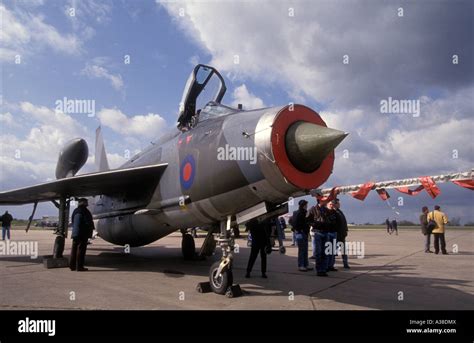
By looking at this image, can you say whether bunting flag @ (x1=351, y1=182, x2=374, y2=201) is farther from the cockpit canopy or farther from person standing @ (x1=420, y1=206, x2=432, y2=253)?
person standing @ (x1=420, y1=206, x2=432, y2=253)

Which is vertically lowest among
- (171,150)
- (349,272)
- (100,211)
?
(349,272)

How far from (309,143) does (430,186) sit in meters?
4.47

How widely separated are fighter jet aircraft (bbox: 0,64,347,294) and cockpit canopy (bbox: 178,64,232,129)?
22 millimetres

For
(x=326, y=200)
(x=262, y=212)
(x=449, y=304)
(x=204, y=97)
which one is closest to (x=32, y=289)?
(x=262, y=212)

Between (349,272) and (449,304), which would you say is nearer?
(449,304)

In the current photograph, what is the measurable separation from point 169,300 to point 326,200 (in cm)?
468

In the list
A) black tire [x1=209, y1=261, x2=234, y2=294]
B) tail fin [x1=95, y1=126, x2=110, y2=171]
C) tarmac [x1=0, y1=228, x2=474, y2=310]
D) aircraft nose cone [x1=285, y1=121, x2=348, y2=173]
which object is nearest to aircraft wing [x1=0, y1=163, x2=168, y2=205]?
tarmac [x1=0, y1=228, x2=474, y2=310]

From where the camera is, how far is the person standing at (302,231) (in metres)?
9.66

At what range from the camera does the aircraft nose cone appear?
4.73 meters

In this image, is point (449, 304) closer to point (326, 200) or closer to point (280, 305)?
point (280, 305)
